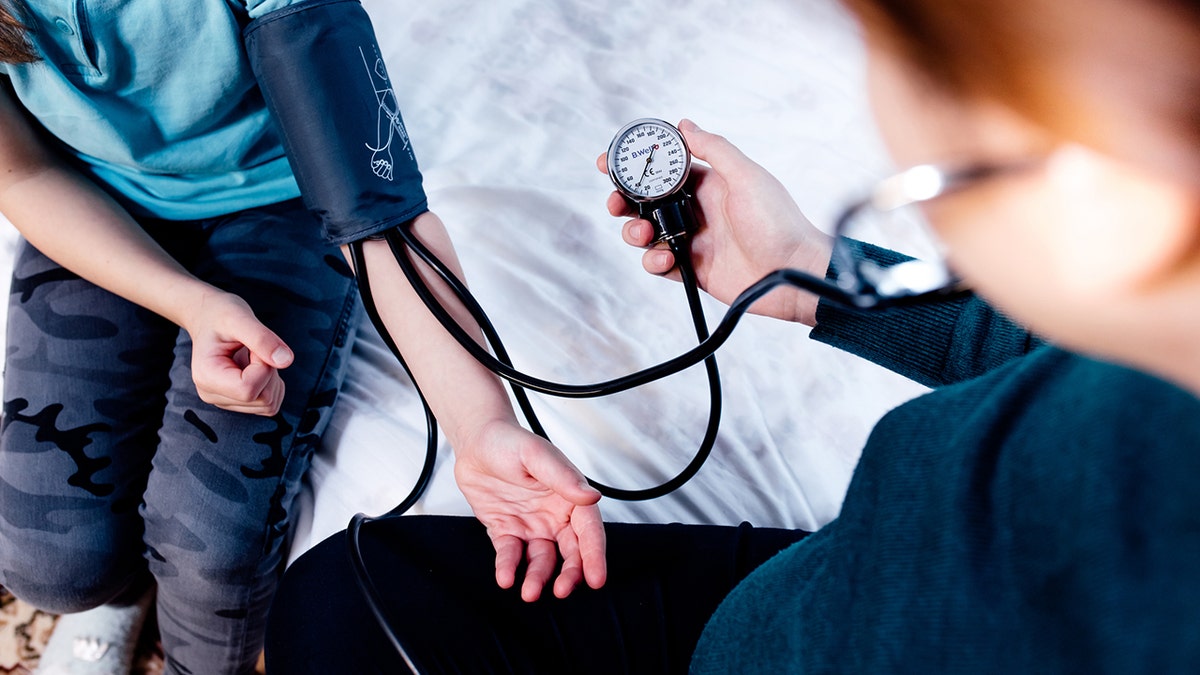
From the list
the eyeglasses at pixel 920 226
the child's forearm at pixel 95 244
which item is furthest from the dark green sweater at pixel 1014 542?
→ the child's forearm at pixel 95 244

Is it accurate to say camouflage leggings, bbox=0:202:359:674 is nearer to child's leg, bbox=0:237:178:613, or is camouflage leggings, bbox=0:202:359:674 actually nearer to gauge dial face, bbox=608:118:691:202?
child's leg, bbox=0:237:178:613

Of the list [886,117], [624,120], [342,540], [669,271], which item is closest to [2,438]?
[342,540]

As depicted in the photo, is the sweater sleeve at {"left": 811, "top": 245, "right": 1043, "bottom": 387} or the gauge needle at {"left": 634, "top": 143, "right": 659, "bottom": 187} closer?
the sweater sleeve at {"left": 811, "top": 245, "right": 1043, "bottom": 387}

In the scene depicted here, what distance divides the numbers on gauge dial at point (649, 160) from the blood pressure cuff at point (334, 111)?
0.66ft

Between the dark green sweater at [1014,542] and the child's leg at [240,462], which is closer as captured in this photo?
the dark green sweater at [1014,542]

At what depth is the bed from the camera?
809 mm

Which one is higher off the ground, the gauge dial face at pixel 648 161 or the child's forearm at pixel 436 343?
the gauge dial face at pixel 648 161

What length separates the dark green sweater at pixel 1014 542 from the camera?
278 millimetres

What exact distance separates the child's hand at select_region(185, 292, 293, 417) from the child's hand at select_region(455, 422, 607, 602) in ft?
0.59

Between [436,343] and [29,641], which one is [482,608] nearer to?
[436,343]

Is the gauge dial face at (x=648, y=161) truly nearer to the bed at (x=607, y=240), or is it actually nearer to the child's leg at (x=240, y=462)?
the bed at (x=607, y=240)

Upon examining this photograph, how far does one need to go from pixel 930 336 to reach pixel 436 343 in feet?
1.45

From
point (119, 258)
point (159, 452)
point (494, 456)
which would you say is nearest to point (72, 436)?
point (159, 452)

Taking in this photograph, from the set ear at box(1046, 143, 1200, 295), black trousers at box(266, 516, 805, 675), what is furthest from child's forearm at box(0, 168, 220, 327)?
ear at box(1046, 143, 1200, 295)
